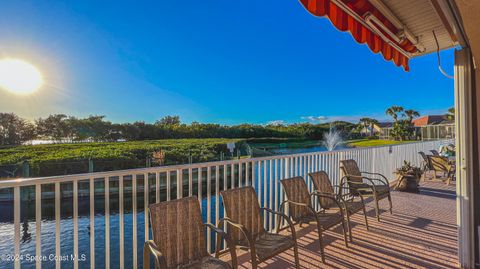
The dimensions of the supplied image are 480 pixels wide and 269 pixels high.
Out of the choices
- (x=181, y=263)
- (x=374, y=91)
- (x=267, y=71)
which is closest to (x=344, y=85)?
(x=374, y=91)

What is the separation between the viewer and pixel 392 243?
3.04 metres

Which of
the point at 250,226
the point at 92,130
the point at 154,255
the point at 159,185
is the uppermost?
the point at 92,130

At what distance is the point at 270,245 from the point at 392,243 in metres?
1.74

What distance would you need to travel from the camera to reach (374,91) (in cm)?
2847

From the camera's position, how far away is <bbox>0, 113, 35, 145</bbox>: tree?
23.9m

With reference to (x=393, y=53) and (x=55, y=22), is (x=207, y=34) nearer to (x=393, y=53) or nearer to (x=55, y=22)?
(x=55, y=22)

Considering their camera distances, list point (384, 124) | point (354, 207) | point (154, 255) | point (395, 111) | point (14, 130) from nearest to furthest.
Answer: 1. point (154, 255)
2. point (354, 207)
3. point (14, 130)
4. point (395, 111)
5. point (384, 124)

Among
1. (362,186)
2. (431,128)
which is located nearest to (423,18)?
(362,186)

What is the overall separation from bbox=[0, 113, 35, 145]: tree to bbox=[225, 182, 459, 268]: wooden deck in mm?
29967

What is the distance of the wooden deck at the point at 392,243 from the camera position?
102 inches

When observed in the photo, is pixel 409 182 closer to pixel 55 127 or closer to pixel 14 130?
pixel 14 130

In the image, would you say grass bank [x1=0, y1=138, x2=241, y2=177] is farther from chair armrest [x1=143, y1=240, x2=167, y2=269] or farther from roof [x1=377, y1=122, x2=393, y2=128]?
roof [x1=377, y1=122, x2=393, y2=128]

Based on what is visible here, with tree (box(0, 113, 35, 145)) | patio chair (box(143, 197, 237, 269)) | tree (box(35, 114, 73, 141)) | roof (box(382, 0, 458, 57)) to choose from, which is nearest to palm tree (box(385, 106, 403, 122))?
roof (box(382, 0, 458, 57))

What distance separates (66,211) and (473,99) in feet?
50.2
